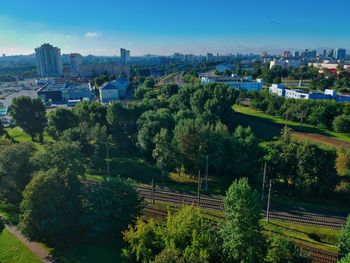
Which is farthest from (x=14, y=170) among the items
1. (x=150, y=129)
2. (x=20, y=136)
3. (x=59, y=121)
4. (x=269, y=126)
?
(x=269, y=126)

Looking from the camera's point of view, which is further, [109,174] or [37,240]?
[109,174]

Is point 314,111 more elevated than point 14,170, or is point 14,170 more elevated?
point 14,170

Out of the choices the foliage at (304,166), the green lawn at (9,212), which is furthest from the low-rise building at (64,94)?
the foliage at (304,166)

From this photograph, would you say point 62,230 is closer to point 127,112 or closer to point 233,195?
point 233,195

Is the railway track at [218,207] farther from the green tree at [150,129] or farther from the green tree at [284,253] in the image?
the green tree at [284,253]

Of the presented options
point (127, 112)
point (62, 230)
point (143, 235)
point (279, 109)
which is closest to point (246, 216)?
point (143, 235)

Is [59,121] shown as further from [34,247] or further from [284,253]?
[284,253]
